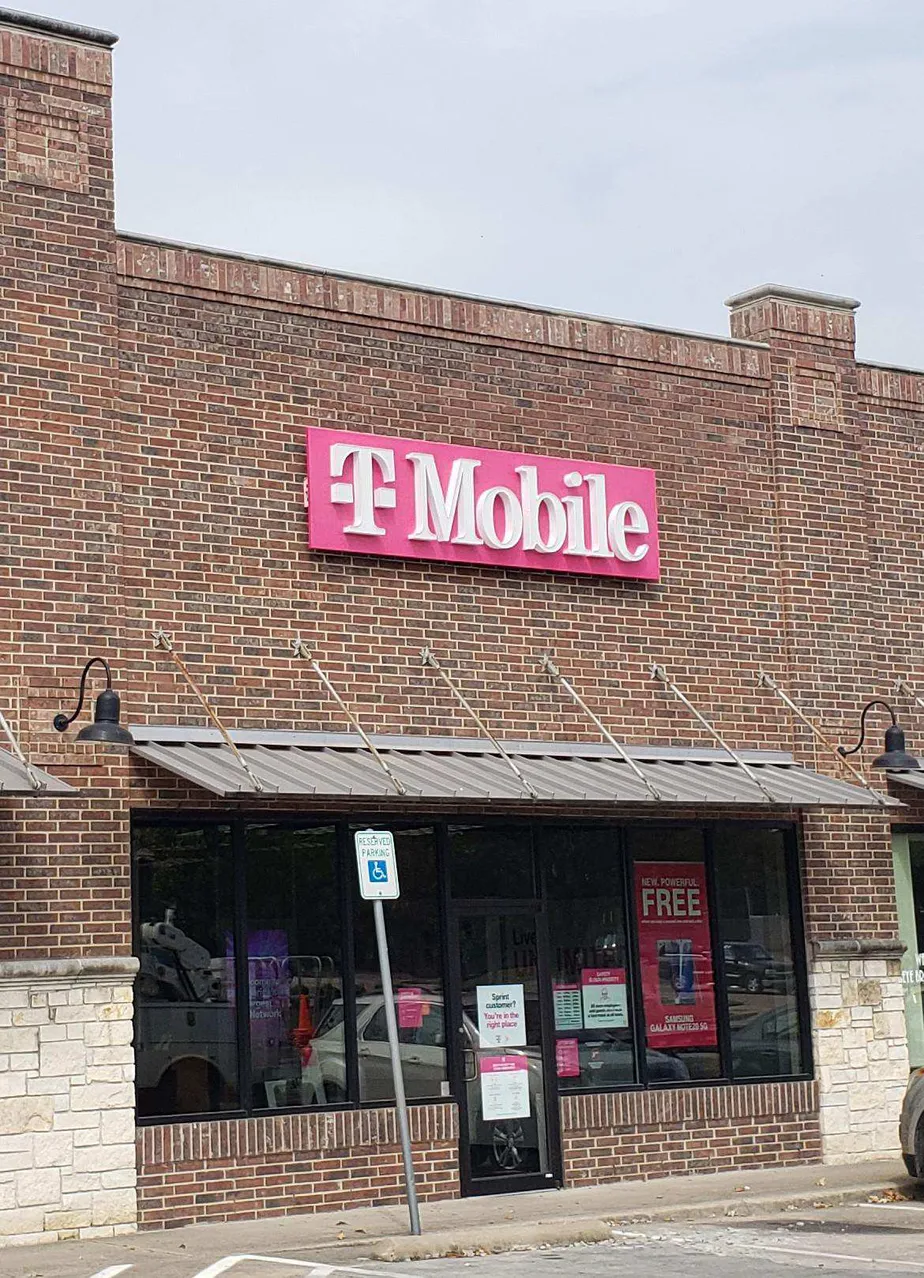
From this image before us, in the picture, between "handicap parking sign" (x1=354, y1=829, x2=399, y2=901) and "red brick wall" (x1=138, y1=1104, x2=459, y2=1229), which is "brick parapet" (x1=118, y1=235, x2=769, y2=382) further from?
"red brick wall" (x1=138, y1=1104, x2=459, y2=1229)

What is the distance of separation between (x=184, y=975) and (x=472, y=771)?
2829 mm

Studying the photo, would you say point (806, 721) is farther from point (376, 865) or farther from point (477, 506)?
point (376, 865)

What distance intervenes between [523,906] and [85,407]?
18.5 feet

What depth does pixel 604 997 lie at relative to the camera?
17047 millimetres

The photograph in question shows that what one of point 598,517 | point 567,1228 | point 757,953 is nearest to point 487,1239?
point 567,1228

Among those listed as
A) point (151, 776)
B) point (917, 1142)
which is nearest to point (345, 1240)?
point (151, 776)

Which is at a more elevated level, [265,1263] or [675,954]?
[675,954]

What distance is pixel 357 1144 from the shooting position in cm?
1527

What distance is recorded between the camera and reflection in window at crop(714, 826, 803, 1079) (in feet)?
58.6

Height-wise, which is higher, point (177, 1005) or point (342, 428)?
point (342, 428)

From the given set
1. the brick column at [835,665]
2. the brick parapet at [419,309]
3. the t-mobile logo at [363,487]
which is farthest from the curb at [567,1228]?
the brick parapet at [419,309]

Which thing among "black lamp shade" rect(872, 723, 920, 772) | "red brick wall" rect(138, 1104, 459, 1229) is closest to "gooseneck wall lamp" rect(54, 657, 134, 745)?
"red brick wall" rect(138, 1104, 459, 1229)

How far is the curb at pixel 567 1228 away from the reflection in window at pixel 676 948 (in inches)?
77.5

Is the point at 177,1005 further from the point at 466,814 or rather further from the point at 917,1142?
the point at 917,1142
